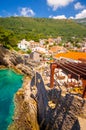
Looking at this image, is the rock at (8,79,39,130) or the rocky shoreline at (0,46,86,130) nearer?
the rocky shoreline at (0,46,86,130)

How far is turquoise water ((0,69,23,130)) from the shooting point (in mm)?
24703

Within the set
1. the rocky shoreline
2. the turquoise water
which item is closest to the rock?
the rocky shoreline

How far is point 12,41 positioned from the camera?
216 ft

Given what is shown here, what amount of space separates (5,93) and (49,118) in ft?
61.0

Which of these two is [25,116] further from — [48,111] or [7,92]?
[7,92]

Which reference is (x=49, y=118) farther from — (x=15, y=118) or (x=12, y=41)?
(x=12, y=41)

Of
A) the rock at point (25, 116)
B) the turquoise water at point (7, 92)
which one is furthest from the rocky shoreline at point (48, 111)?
the turquoise water at point (7, 92)

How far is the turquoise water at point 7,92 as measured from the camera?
973 inches

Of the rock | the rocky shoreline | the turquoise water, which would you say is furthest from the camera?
the turquoise water

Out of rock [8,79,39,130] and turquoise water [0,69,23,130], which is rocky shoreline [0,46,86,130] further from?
turquoise water [0,69,23,130]

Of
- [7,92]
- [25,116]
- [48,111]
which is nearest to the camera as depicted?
[48,111]

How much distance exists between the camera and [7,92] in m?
37.2

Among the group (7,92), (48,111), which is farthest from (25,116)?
(7,92)

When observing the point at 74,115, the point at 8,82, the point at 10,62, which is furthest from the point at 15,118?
the point at 10,62
